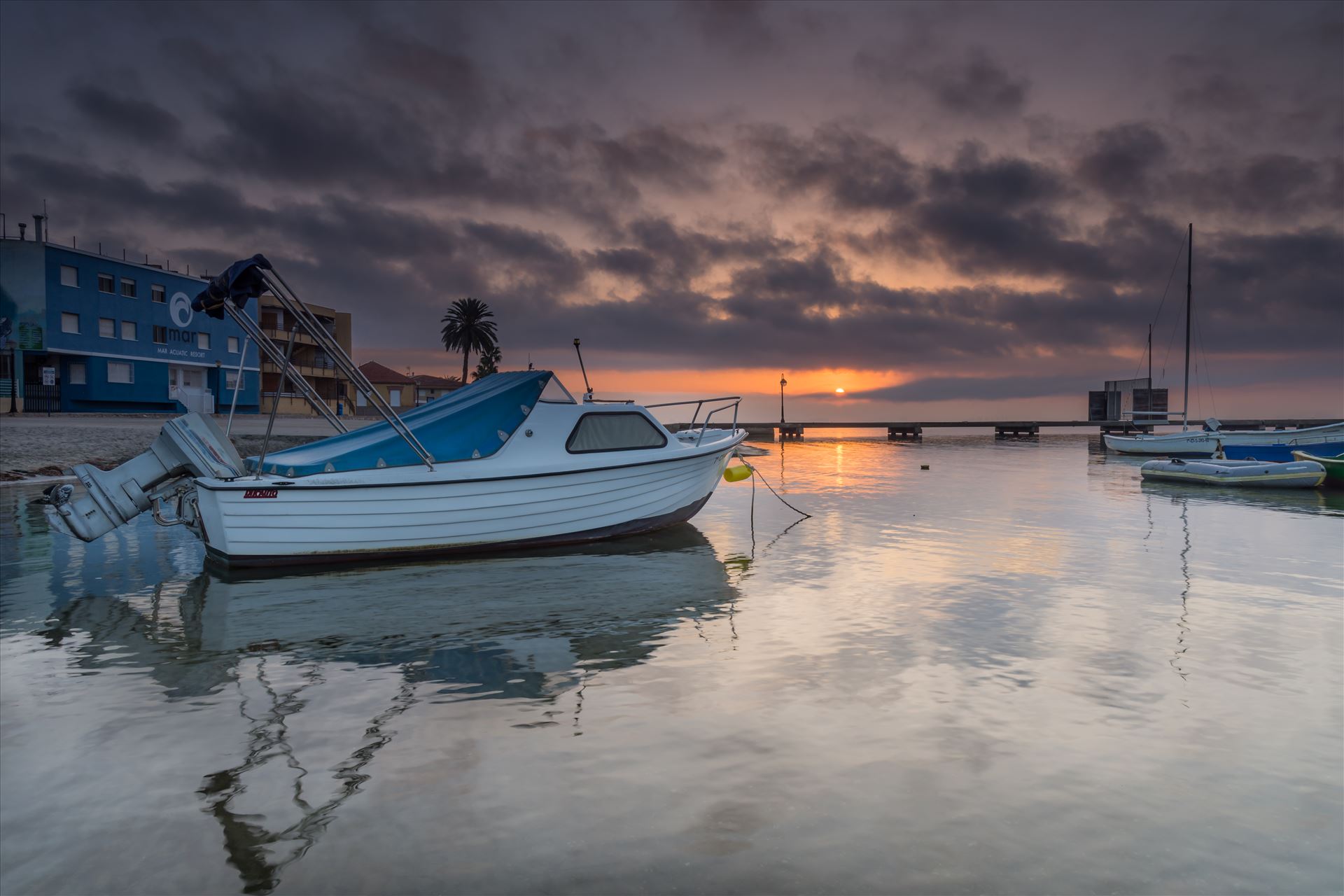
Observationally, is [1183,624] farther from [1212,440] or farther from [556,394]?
[1212,440]

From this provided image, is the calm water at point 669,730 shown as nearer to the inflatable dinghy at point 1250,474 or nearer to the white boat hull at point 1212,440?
the inflatable dinghy at point 1250,474

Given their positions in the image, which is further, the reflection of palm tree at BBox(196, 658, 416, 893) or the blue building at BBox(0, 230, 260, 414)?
the blue building at BBox(0, 230, 260, 414)

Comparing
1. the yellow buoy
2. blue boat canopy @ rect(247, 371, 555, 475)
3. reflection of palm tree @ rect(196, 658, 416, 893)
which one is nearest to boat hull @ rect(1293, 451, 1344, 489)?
the yellow buoy

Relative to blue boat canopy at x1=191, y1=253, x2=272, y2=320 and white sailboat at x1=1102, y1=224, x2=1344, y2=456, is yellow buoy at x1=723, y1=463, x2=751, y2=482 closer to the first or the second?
blue boat canopy at x1=191, y1=253, x2=272, y2=320

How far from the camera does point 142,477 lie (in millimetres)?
11219

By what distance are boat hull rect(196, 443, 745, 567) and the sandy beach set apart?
539 inches

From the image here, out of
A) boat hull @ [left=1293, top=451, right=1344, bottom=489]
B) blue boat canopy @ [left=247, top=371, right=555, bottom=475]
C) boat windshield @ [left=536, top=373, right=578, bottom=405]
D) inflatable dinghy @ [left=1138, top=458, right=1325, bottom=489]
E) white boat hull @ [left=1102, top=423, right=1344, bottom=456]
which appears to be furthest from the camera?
white boat hull @ [left=1102, top=423, right=1344, bottom=456]

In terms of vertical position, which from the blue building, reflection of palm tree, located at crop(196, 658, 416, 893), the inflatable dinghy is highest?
the blue building

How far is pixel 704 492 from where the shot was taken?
53.4 feet

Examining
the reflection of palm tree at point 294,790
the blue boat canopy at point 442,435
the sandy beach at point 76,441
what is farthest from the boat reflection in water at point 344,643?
the sandy beach at point 76,441

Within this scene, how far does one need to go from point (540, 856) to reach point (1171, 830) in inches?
137

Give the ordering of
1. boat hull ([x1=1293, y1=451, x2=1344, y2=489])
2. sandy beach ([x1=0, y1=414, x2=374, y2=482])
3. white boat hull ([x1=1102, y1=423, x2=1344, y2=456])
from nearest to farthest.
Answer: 1. sandy beach ([x1=0, y1=414, x2=374, y2=482])
2. boat hull ([x1=1293, y1=451, x2=1344, y2=489])
3. white boat hull ([x1=1102, y1=423, x2=1344, y2=456])

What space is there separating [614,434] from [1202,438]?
138 feet

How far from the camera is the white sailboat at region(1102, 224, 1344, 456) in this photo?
38438 millimetres
